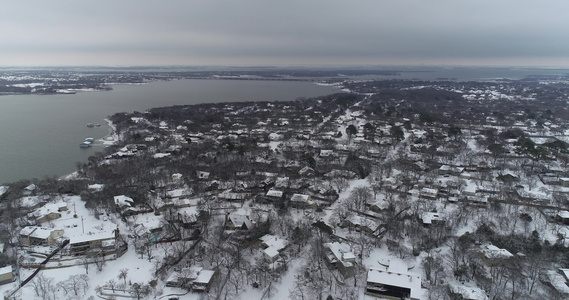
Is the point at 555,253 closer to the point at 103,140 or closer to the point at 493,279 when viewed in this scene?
the point at 493,279

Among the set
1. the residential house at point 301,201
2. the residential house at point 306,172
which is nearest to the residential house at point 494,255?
the residential house at point 301,201

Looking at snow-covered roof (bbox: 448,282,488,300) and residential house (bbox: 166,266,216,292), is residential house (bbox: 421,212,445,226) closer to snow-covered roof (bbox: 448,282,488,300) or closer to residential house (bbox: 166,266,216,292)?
snow-covered roof (bbox: 448,282,488,300)

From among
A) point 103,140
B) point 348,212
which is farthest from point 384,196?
point 103,140

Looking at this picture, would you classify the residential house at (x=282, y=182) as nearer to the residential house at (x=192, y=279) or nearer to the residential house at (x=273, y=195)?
the residential house at (x=273, y=195)

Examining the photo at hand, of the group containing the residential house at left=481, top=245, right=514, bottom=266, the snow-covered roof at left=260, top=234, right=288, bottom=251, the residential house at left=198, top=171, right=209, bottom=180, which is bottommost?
the snow-covered roof at left=260, top=234, right=288, bottom=251

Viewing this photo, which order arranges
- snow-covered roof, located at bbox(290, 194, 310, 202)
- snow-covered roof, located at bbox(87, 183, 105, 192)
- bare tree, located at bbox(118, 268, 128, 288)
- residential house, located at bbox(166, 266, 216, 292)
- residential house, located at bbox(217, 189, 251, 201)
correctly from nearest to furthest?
1. residential house, located at bbox(166, 266, 216, 292)
2. bare tree, located at bbox(118, 268, 128, 288)
3. snow-covered roof, located at bbox(290, 194, 310, 202)
4. residential house, located at bbox(217, 189, 251, 201)
5. snow-covered roof, located at bbox(87, 183, 105, 192)

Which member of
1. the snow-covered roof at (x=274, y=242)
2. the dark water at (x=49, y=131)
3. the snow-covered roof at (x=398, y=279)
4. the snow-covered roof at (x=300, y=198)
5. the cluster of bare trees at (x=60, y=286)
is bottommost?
the cluster of bare trees at (x=60, y=286)

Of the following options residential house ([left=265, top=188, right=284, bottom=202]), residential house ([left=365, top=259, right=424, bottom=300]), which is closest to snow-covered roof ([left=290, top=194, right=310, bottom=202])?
residential house ([left=265, top=188, right=284, bottom=202])
